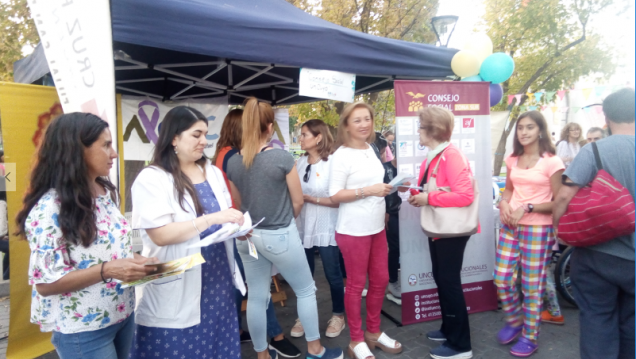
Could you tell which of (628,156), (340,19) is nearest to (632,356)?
(628,156)

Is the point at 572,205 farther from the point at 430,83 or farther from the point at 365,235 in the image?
the point at 430,83

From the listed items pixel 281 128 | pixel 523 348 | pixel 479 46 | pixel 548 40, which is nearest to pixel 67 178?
pixel 523 348

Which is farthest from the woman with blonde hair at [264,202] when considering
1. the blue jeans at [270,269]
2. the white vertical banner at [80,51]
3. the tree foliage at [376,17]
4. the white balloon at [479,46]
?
the tree foliage at [376,17]

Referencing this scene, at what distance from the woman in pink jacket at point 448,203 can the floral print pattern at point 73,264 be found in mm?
1903

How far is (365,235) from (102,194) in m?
1.65

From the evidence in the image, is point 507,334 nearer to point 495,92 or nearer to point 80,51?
point 495,92

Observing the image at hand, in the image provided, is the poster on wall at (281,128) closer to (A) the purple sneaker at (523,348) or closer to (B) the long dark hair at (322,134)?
(B) the long dark hair at (322,134)

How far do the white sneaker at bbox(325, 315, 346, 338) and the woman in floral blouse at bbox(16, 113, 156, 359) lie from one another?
2014 millimetres

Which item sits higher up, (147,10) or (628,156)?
(147,10)

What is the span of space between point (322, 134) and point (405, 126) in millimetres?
726

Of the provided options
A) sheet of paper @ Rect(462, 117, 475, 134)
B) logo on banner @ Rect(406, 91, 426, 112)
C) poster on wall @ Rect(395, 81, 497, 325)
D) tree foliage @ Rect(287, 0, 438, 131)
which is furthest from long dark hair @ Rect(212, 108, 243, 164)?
tree foliage @ Rect(287, 0, 438, 131)

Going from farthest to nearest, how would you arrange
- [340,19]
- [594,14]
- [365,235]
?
[594,14]
[340,19]
[365,235]

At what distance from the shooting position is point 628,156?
1846mm

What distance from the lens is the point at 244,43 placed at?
2617 millimetres
